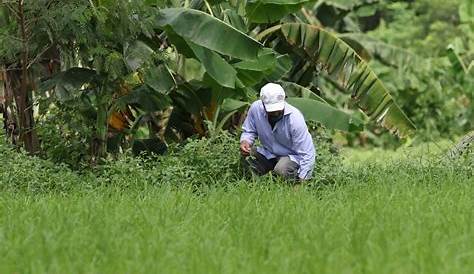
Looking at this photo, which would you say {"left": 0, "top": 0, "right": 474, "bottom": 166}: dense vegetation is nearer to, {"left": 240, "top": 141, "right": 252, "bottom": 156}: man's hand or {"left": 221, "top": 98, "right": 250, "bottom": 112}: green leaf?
{"left": 221, "top": 98, "right": 250, "bottom": 112}: green leaf

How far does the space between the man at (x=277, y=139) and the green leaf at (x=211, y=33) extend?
0.57 meters

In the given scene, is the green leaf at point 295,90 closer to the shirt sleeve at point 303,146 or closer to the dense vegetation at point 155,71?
the dense vegetation at point 155,71

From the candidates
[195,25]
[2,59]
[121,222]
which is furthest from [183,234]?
[2,59]

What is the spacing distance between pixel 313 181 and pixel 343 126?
4.69 feet

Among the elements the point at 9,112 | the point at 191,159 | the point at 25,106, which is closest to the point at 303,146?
the point at 191,159

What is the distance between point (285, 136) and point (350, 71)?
228cm

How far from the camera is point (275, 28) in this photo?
10.0 meters

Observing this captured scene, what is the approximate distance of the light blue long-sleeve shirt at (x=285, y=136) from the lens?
777 cm

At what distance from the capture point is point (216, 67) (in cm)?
858

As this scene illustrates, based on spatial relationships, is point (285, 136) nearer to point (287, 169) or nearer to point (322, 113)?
point (287, 169)

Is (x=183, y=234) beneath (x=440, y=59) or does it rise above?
above

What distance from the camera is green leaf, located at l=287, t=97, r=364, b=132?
9.19 meters

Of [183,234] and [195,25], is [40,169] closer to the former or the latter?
[195,25]

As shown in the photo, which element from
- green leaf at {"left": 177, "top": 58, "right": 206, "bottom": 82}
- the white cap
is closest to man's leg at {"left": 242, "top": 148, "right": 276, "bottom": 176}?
the white cap
